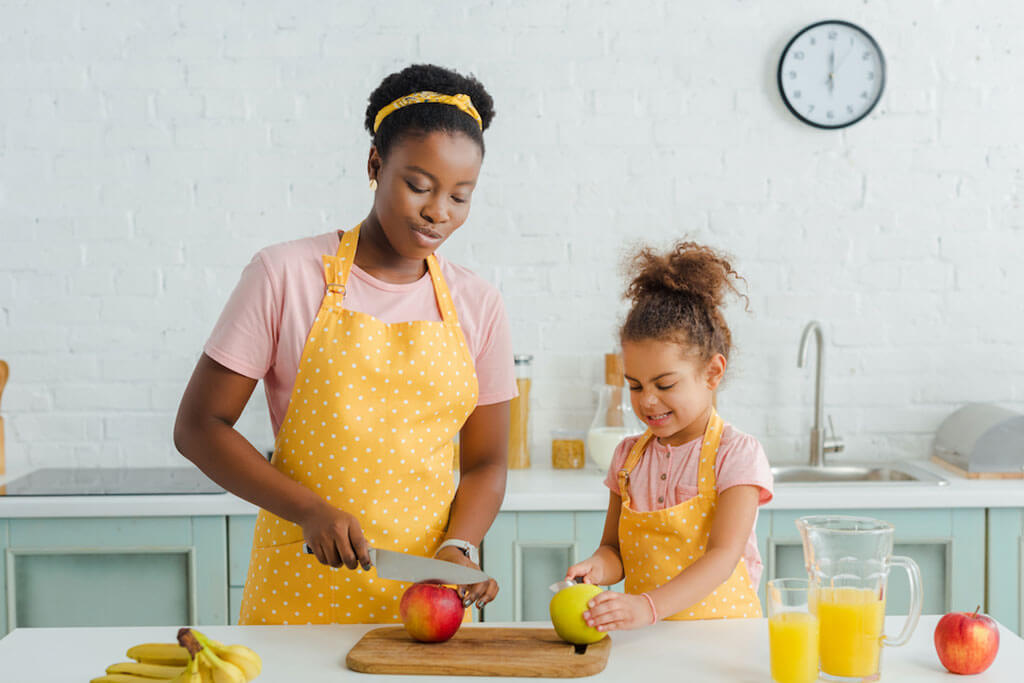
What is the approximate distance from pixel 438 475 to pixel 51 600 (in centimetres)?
129

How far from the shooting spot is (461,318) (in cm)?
157

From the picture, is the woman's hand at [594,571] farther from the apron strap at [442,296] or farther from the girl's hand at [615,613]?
the apron strap at [442,296]

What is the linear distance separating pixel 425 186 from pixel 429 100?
0.14m

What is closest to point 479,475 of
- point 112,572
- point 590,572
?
point 590,572

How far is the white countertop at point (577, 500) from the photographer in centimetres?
225

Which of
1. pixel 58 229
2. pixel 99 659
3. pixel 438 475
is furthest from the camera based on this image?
pixel 58 229

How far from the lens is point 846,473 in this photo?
2.75 metres

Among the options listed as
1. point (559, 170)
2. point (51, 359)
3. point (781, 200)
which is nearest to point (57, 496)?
point (51, 359)

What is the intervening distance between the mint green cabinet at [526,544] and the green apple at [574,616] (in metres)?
1.04

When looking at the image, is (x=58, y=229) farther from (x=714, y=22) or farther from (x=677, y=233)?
(x=714, y=22)

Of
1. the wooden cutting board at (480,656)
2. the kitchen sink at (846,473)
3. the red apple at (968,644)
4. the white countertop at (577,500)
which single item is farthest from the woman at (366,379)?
the kitchen sink at (846,473)

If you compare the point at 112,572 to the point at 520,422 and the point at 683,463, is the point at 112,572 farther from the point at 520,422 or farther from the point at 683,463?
the point at 683,463

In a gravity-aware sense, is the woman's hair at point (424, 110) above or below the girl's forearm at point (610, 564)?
above

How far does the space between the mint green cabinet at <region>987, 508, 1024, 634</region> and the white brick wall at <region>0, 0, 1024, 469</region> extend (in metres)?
0.51
